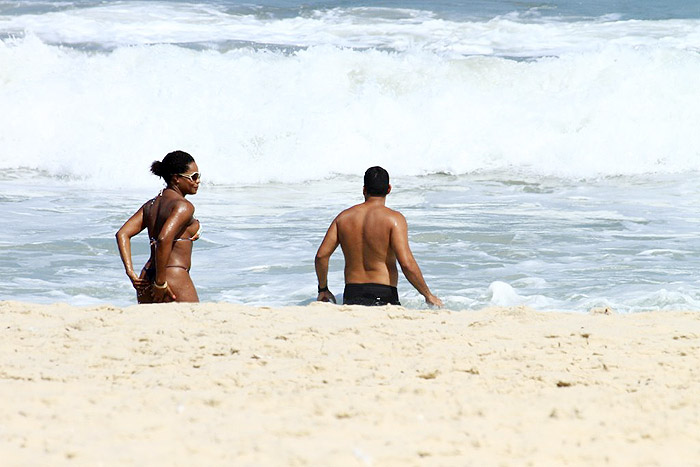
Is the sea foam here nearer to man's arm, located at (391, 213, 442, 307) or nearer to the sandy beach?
man's arm, located at (391, 213, 442, 307)

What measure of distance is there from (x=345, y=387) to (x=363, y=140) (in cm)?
1088

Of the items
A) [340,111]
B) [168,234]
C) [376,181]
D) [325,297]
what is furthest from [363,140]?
[168,234]

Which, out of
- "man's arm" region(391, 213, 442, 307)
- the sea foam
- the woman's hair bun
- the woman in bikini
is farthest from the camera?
the sea foam

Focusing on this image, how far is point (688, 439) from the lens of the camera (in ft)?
10.6

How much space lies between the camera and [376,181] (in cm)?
629

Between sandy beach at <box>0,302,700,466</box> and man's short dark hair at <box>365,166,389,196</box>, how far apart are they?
1006 millimetres

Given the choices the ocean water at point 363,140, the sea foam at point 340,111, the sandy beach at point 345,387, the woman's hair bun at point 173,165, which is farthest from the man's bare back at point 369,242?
the sea foam at point 340,111

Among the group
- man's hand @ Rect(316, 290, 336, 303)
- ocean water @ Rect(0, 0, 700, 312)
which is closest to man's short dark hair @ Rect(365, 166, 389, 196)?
man's hand @ Rect(316, 290, 336, 303)

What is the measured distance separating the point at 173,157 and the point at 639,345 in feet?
9.11

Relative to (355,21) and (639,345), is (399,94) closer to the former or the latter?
(355,21)

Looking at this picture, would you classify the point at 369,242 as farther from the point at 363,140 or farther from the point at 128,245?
the point at 363,140

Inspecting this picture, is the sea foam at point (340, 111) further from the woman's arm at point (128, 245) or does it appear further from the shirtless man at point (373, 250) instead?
the woman's arm at point (128, 245)

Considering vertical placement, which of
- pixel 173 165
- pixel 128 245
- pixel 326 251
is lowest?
pixel 326 251

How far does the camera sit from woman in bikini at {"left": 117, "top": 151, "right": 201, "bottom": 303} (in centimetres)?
566
